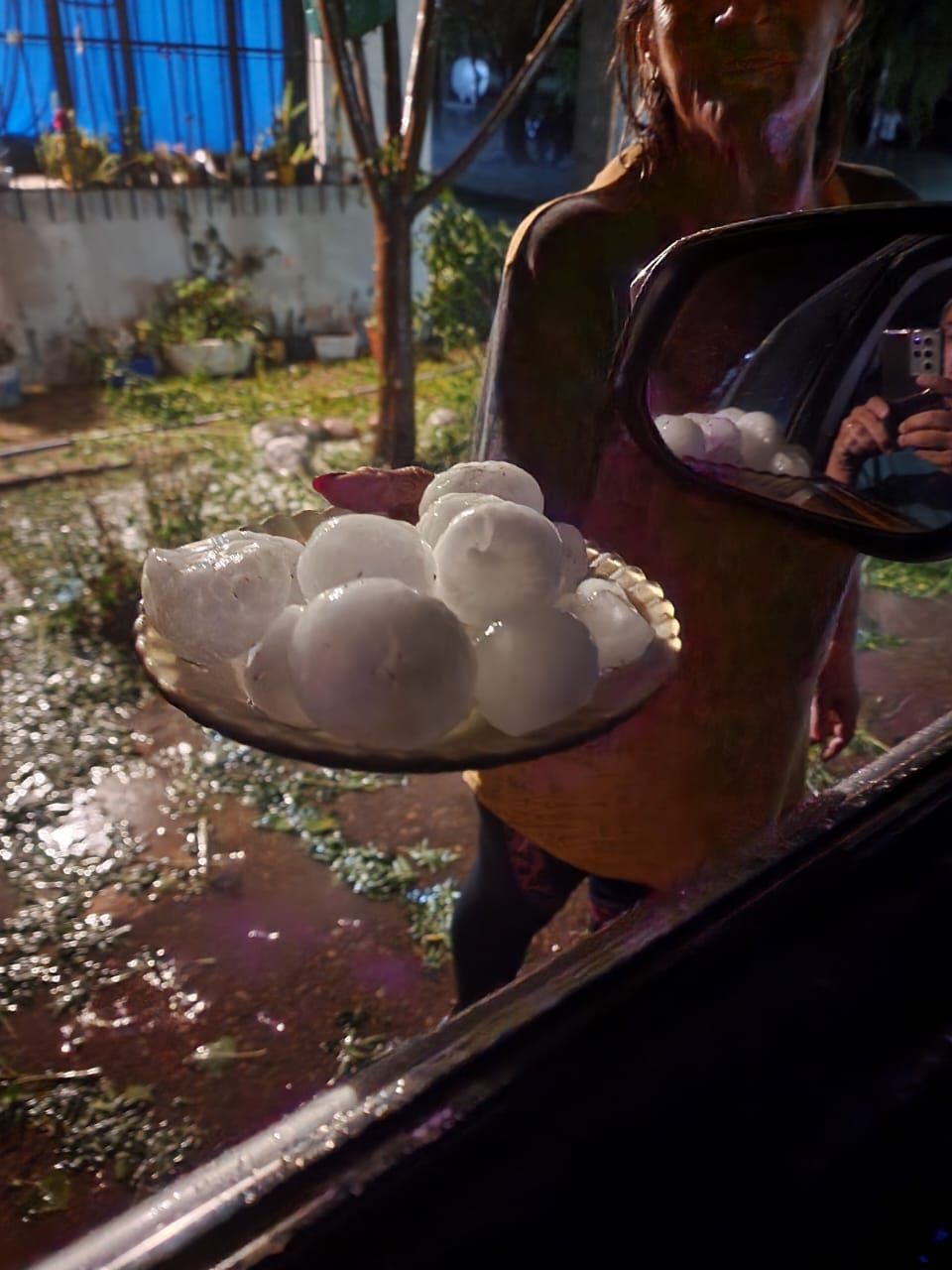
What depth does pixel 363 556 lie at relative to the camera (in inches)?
43.1

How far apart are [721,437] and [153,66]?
5688 mm

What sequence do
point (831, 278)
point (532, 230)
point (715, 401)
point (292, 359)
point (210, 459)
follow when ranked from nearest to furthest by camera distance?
point (831, 278) < point (715, 401) < point (532, 230) < point (210, 459) < point (292, 359)

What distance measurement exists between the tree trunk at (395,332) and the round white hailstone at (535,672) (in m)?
3.42

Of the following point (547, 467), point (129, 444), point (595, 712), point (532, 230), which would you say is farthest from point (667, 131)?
point (129, 444)

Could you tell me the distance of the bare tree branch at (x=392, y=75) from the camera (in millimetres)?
3144

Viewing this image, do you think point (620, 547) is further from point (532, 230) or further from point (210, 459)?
point (210, 459)

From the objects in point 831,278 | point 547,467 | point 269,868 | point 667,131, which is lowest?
point 269,868

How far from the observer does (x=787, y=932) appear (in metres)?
1.06

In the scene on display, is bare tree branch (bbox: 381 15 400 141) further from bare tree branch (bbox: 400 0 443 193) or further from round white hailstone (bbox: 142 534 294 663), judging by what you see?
round white hailstone (bbox: 142 534 294 663)

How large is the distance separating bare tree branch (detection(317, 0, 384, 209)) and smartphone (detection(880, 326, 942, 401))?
198 cm

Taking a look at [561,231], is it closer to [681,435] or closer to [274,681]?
[681,435]

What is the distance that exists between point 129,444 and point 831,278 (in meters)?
5.62

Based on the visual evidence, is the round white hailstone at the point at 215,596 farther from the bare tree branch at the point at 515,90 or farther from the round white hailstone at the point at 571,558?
the bare tree branch at the point at 515,90

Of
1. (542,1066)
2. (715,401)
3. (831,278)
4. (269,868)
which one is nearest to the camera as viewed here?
(542,1066)
